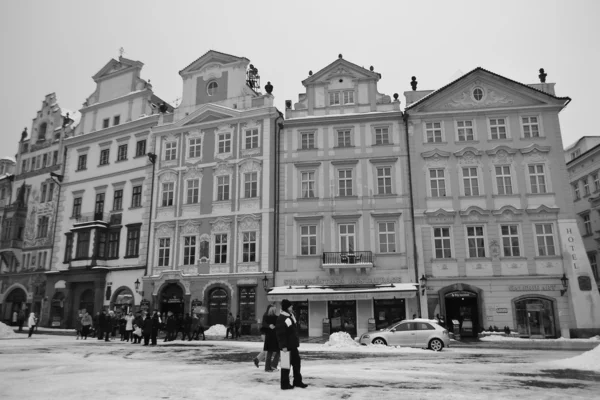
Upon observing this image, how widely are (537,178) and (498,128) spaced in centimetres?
405

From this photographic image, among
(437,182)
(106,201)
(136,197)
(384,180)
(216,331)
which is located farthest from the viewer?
(106,201)

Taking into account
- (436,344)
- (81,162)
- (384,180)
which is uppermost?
(81,162)

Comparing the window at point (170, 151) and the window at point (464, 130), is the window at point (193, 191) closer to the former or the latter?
the window at point (170, 151)

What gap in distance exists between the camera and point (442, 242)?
1187 inches

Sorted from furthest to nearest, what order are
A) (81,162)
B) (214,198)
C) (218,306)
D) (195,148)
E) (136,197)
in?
1. (81,162)
2. (136,197)
3. (195,148)
4. (214,198)
5. (218,306)

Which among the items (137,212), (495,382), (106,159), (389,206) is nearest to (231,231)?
(137,212)

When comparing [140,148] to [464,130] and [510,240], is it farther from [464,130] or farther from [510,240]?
[510,240]

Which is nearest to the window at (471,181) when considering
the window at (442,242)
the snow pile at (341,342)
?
the window at (442,242)

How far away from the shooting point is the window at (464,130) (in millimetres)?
31812

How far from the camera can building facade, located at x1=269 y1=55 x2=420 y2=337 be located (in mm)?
29734

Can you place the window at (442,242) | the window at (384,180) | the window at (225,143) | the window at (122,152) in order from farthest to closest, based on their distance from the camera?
the window at (122,152), the window at (225,143), the window at (384,180), the window at (442,242)

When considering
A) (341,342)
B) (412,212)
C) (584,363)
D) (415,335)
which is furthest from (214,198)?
(584,363)

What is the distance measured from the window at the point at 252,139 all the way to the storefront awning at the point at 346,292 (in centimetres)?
1052

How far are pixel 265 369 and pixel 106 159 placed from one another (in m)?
32.0
